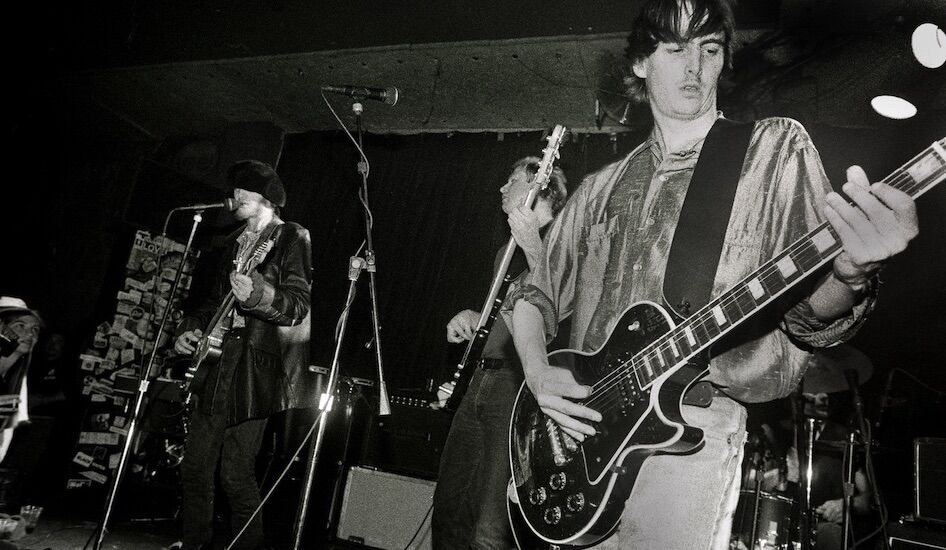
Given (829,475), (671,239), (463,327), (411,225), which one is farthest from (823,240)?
(829,475)

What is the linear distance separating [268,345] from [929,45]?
5064 mm

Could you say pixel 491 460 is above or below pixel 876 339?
below

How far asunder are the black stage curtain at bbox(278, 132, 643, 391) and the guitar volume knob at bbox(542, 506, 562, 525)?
404cm

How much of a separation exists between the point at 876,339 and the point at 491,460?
4910mm

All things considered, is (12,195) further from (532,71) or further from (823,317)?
(823,317)

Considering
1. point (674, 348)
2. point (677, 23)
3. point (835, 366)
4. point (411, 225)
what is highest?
point (411, 225)

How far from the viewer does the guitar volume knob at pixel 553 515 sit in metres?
1.58

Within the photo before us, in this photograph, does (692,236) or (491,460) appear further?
(491,460)

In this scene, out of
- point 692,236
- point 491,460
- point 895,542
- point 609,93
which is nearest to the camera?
point 692,236

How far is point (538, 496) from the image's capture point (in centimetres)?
171

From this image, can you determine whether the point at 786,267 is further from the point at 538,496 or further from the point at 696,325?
the point at 538,496

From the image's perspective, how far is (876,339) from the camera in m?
5.70

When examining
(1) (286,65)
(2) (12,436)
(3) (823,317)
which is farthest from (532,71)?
(2) (12,436)

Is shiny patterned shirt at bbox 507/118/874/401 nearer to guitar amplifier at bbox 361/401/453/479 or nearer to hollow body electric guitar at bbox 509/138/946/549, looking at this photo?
hollow body electric guitar at bbox 509/138/946/549
